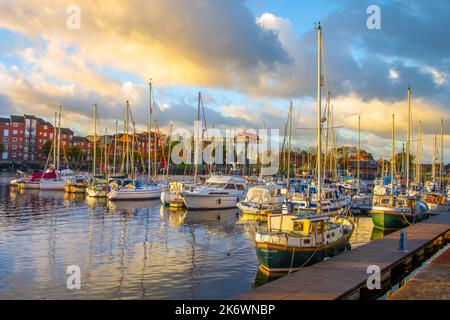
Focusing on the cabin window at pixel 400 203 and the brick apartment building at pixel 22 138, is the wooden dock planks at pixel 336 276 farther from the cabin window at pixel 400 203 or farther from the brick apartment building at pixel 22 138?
the brick apartment building at pixel 22 138

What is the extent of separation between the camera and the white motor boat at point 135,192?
5981 cm

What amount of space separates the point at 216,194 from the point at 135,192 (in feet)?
50.2

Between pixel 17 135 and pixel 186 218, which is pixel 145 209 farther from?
pixel 17 135

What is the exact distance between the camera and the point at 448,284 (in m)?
16.8

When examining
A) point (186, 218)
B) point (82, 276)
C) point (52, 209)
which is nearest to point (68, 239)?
point (82, 276)

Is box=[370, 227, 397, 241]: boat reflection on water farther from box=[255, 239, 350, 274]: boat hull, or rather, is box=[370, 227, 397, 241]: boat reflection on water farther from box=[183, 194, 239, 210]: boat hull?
box=[183, 194, 239, 210]: boat hull

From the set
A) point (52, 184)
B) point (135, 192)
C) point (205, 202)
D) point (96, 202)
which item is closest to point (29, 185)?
point (52, 184)

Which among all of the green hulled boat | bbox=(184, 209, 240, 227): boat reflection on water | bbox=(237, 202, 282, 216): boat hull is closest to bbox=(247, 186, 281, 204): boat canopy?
bbox=(237, 202, 282, 216): boat hull

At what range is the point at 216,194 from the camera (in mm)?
51125

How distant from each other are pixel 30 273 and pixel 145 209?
29877 millimetres

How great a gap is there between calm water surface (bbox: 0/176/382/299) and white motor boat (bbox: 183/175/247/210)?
4016mm

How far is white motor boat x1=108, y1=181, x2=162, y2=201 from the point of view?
196ft

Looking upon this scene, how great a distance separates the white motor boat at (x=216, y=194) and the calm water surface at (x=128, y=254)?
4.02 m

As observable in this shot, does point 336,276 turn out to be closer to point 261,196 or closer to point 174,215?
point 261,196
